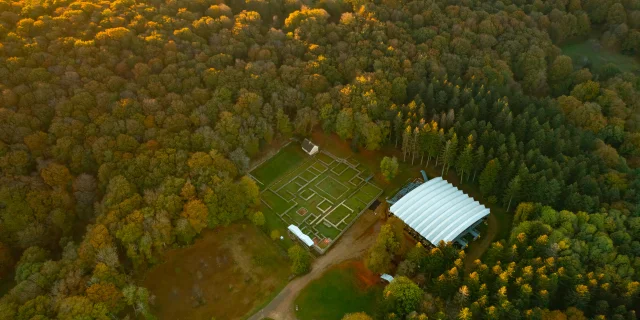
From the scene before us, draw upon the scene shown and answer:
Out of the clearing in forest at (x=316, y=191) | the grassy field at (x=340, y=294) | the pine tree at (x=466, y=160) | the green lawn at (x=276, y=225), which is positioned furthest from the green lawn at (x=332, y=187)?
the pine tree at (x=466, y=160)

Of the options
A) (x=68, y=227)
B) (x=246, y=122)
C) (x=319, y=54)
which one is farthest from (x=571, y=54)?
(x=68, y=227)

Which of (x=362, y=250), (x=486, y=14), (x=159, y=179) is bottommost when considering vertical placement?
(x=362, y=250)

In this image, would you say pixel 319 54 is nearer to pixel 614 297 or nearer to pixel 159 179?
pixel 159 179

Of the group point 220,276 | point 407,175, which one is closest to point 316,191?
point 407,175

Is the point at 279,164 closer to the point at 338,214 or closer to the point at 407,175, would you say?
the point at 338,214

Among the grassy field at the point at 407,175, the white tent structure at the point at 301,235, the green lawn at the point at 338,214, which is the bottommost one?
the green lawn at the point at 338,214

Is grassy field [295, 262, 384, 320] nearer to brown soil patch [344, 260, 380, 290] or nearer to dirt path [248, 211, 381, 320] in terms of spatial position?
brown soil patch [344, 260, 380, 290]

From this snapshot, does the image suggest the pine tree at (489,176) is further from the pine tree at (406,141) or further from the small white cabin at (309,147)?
the small white cabin at (309,147)
